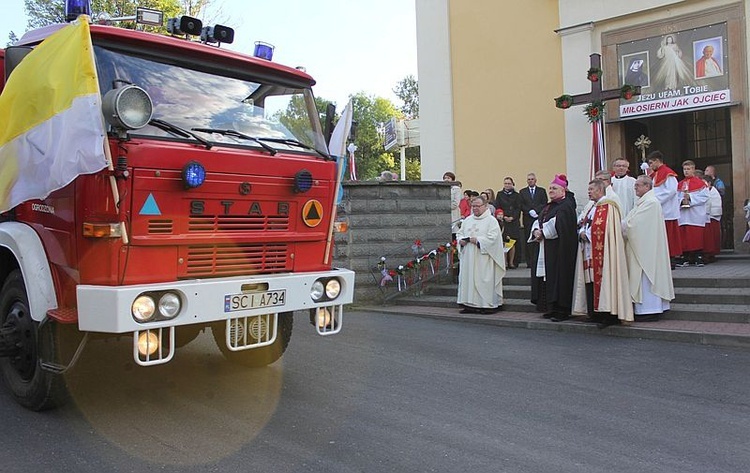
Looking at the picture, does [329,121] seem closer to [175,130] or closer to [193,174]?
[175,130]

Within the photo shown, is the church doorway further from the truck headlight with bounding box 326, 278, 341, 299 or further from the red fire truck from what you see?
the red fire truck

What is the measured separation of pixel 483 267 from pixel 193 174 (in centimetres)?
612

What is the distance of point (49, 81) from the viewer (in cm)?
430

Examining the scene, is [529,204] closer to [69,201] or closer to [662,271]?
[662,271]

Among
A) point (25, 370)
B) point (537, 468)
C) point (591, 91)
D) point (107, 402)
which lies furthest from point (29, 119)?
point (591, 91)

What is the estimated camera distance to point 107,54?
15.0 ft

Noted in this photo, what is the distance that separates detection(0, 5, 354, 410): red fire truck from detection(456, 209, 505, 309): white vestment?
187 inches

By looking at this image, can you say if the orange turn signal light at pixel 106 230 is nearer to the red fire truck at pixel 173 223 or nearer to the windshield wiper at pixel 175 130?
the red fire truck at pixel 173 223

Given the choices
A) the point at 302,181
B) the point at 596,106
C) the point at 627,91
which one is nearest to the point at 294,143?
the point at 302,181

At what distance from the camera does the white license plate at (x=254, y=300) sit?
460 centimetres

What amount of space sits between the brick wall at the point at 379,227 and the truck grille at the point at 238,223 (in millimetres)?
6037

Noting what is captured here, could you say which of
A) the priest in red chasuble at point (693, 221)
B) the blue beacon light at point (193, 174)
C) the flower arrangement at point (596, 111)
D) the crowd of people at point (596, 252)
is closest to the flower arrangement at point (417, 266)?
the crowd of people at point (596, 252)

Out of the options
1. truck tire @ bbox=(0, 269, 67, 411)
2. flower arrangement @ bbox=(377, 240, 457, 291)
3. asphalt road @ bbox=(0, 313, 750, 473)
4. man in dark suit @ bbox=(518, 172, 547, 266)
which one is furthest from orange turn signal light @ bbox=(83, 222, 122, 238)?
man in dark suit @ bbox=(518, 172, 547, 266)

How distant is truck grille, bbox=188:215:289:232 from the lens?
4621 millimetres
